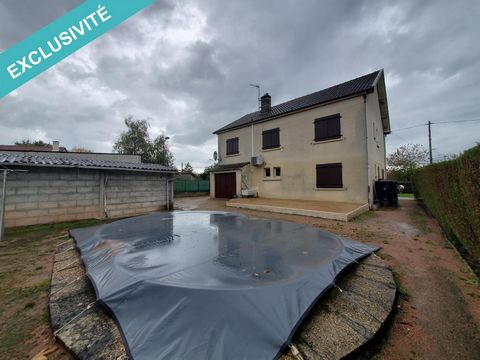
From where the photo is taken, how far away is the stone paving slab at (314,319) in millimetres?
1506

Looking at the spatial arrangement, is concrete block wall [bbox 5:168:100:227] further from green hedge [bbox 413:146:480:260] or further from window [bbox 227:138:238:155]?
green hedge [bbox 413:146:480:260]

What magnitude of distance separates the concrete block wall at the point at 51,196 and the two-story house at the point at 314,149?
26.1ft

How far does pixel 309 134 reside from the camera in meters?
10.6

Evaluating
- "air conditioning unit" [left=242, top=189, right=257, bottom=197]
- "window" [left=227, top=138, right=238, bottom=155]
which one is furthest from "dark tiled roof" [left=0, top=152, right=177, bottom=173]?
"window" [left=227, top=138, right=238, bottom=155]

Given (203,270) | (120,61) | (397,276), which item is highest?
(120,61)

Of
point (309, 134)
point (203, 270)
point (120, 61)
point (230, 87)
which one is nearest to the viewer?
point (203, 270)

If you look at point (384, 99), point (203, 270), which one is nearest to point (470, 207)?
point (203, 270)

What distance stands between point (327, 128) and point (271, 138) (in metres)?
3.48

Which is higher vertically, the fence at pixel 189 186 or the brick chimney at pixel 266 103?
the brick chimney at pixel 266 103

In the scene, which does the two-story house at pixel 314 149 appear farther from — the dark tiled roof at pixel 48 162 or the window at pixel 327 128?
the dark tiled roof at pixel 48 162

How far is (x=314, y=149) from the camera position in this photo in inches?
410

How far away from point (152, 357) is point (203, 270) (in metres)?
0.96

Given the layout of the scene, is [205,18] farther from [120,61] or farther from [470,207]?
[470,207]

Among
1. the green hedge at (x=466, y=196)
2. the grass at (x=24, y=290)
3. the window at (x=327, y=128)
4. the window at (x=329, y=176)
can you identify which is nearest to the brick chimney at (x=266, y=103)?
the window at (x=327, y=128)
